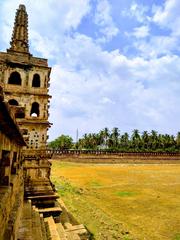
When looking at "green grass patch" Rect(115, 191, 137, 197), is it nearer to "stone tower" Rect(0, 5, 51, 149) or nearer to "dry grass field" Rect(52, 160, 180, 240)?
"dry grass field" Rect(52, 160, 180, 240)

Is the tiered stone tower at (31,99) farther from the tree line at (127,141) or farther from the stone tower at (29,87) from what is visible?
the tree line at (127,141)

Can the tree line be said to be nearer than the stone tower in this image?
No

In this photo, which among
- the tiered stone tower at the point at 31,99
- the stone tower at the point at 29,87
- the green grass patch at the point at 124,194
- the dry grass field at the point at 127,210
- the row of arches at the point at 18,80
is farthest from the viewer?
the green grass patch at the point at 124,194

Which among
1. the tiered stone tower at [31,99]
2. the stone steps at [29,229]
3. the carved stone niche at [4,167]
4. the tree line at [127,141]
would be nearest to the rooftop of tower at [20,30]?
the tiered stone tower at [31,99]

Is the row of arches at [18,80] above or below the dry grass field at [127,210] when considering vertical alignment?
above

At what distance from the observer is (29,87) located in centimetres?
1770

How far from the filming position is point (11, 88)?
56.2ft

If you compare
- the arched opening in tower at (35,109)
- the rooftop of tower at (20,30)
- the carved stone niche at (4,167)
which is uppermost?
the rooftop of tower at (20,30)

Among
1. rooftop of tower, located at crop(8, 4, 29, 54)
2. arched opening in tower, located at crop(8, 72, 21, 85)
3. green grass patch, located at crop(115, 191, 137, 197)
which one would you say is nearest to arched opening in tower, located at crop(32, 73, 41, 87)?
arched opening in tower, located at crop(8, 72, 21, 85)

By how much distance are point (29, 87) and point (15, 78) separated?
1.66m

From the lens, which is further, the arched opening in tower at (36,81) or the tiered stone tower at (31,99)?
the arched opening in tower at (36,81)

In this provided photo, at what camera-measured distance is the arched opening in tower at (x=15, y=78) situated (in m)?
17.9

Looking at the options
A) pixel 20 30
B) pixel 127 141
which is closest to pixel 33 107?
pixel 20 30

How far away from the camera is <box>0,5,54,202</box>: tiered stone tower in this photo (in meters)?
15.7
